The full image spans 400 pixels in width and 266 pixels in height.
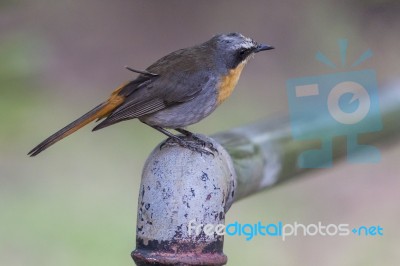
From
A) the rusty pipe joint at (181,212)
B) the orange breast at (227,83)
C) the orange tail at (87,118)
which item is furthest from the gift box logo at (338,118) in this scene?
the rusty pipe joint at (181,212)

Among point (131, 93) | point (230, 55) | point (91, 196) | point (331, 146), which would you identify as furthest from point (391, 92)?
point (91, 196)

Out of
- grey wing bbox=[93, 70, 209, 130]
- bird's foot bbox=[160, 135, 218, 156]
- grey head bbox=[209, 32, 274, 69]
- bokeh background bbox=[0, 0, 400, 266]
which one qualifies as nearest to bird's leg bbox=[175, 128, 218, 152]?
bird's foot bbox=[160, 135, 218, 156]

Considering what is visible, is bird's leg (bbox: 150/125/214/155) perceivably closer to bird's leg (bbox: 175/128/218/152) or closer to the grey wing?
bird's leg (bbox: 175/128/218/152)

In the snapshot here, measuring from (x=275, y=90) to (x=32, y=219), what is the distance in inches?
50.7

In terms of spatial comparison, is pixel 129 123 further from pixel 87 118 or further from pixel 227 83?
pixel 87 118

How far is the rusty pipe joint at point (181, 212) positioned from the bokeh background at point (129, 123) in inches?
57.8

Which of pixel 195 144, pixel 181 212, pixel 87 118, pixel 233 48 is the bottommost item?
pixel 181 212

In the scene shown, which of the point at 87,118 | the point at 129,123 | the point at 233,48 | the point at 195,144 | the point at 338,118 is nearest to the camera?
the point at 195,144

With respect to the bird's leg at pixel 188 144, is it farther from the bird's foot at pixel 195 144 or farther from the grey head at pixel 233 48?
the grey head at pixel 233 48

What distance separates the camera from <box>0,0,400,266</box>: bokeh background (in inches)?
165

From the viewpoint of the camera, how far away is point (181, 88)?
9.78ft

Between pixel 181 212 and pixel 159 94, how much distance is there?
689mm

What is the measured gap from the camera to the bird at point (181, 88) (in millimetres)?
2920

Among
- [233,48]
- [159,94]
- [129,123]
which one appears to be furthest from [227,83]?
[129,123]
